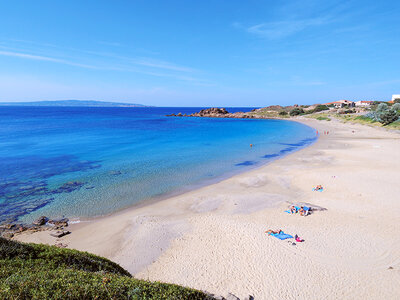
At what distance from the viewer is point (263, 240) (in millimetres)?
11805

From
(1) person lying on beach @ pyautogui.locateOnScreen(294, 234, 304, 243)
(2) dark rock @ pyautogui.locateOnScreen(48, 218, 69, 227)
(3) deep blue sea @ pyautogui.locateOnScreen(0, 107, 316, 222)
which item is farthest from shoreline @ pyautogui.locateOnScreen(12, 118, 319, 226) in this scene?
(1) person lying on beach @ pyautogui.locateOnScreen(294, 234, 304, 243)

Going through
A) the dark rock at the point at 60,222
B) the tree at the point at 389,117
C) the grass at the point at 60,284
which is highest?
the tree at the point at 389,117

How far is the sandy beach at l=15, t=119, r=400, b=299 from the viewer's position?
900 cm

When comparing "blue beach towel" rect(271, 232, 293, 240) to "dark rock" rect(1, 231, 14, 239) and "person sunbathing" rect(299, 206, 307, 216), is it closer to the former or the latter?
"person sunbathing" rect(299, 206, 307, 216)

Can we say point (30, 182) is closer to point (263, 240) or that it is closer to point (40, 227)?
point (40, 227)

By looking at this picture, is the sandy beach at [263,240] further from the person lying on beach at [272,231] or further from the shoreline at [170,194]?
the shoreline at [170,194]

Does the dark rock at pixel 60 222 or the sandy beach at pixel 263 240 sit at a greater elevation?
the sandy beach at pixel 263 240

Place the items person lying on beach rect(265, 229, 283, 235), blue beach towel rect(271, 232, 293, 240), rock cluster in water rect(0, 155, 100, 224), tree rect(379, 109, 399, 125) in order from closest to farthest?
1. blue beach towel rect(271, 232, 293, 240)
2. person lying on beach rect(265, 229, 283, 235)
3. rock cluster in water rect(0, 155, 100, 224)
4. tree rect(379, 109, 399, 125)

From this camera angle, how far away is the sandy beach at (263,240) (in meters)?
9.00

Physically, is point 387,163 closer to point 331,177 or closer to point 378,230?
point 331,177

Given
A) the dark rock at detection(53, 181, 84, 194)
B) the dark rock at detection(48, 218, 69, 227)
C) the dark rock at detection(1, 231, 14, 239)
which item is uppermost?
the dark rock at detection(1, 231, 14, 239)

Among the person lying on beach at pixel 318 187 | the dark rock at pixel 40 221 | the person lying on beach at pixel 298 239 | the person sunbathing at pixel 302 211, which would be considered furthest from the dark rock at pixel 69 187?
the person lying on beach at pixel 318 187

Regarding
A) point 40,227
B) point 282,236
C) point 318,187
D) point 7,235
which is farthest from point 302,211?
point 7,235

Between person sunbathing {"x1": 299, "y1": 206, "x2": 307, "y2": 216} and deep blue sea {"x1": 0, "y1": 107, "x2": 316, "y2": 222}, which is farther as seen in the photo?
deep blue sea {"x1": 0, "y1": 107, "x2": 316, "y2": 222}
